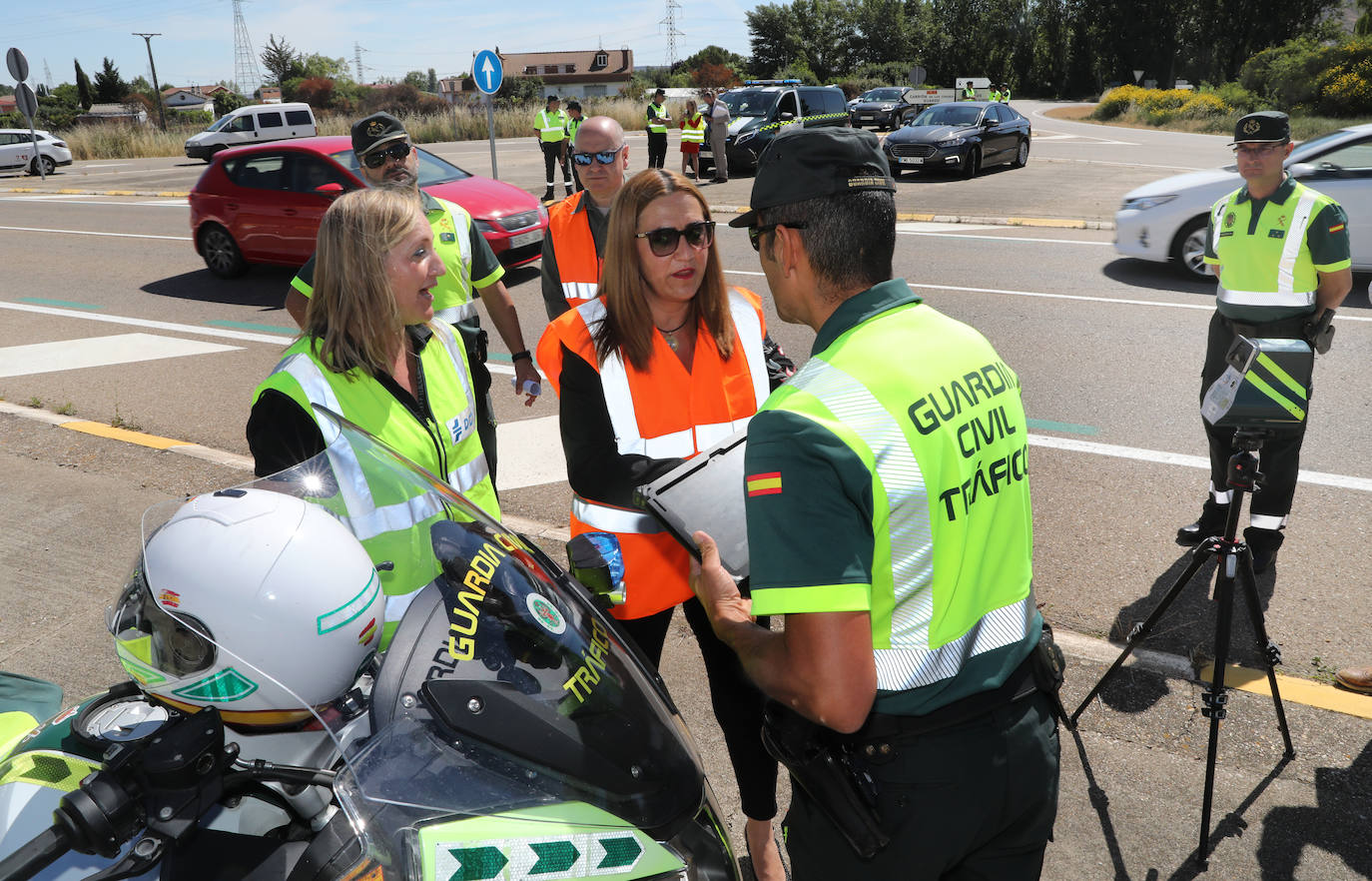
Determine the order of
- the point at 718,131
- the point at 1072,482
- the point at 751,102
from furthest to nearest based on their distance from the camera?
the point at 751,102
the point at 718,131
the point at 1072,482

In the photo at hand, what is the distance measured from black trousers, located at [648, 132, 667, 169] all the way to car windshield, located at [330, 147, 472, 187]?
824cm

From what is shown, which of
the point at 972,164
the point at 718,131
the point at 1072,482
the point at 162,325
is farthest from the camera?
the point at 972,164

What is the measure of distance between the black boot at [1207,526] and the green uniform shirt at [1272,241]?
3.02 feet

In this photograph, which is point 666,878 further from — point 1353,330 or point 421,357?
point 1353,330

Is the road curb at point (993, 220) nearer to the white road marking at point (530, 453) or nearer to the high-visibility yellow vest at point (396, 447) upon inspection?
the white road marking at point (530, 453)

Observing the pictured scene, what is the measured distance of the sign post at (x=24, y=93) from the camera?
23062 millimetres

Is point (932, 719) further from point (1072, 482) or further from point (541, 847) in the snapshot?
point (1072, 482)

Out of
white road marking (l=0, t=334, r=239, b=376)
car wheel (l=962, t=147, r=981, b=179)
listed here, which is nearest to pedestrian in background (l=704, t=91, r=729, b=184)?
car wheel (l=962, t=147, r=981, b=179)

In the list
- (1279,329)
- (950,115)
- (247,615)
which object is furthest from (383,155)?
(950,115)

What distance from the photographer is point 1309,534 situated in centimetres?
469

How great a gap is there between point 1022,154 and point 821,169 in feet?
70.5

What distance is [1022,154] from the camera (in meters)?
21.2

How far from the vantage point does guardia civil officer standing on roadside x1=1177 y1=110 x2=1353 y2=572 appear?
437 centimetres

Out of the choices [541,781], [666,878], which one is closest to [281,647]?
[541,781]
